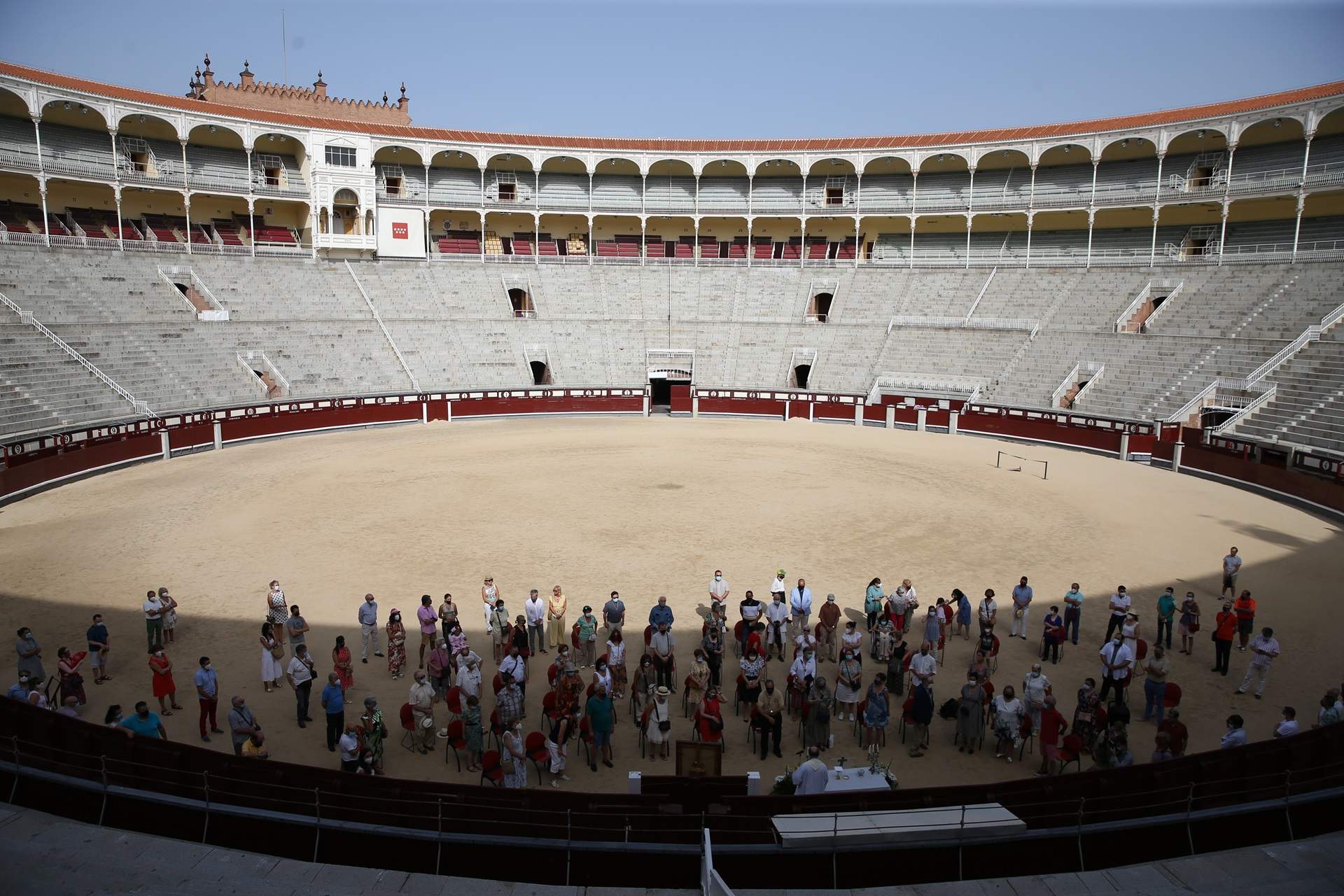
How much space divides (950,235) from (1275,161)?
16.6m

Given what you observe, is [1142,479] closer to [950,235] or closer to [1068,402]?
[1068,402]

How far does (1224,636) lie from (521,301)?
41.3 meters

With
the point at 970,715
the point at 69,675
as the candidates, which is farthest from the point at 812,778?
the point at 69,675

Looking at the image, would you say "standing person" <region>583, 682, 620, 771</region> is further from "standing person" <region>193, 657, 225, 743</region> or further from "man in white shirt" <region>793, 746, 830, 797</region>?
"standing person" <region>193, 657, 225, 743</region>

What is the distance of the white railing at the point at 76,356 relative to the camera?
102 ft

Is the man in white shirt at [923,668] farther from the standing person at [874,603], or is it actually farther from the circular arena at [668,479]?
the standing person at [874,603]

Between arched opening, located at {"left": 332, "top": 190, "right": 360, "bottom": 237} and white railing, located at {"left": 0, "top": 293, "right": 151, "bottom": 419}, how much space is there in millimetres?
17875

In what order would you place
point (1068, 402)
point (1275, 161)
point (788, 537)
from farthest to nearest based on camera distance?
point (1275, 161) < point (1068, 402) < point (788, 537)

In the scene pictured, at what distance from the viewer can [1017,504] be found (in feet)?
78.3

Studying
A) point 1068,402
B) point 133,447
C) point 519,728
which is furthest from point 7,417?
point 1068,402

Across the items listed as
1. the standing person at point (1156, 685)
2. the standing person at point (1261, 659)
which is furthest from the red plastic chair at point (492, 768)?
the standing person at point (1261, 659)

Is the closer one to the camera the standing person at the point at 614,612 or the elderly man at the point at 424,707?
the elderly man at the point at 424,707

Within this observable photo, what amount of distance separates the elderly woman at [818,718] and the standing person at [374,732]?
17.3 ft

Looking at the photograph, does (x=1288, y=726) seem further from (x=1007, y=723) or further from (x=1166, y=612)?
(x=1166, y=612)
